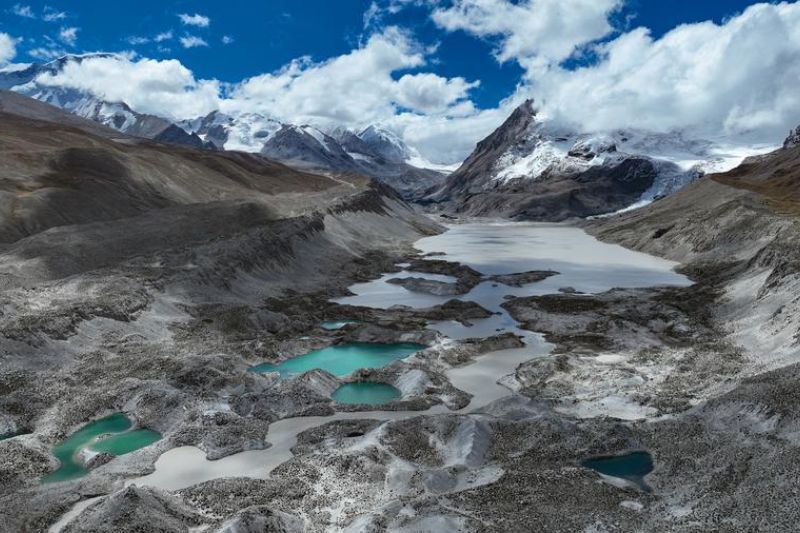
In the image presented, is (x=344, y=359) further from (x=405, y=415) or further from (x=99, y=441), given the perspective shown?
(x=99, y=441)

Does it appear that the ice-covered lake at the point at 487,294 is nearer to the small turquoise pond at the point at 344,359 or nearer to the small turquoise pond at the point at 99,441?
the small turquoise pond at the point at 99,441

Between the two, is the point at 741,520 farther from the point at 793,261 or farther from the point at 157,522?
the point at 793,261

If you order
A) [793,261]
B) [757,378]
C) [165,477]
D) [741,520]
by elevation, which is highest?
[793,261]

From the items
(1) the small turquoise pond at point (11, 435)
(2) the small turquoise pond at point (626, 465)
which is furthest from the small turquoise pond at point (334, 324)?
(2) the small turquoise pond at point (626, 465)

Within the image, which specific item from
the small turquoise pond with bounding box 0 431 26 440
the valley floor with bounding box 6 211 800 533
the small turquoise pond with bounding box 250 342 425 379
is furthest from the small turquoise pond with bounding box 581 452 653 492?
the small turquoise pond with bounding box 0 431 26 440

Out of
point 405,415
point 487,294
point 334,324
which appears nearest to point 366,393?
point 405,415

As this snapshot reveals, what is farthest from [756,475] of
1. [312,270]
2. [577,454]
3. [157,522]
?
[312,270]
